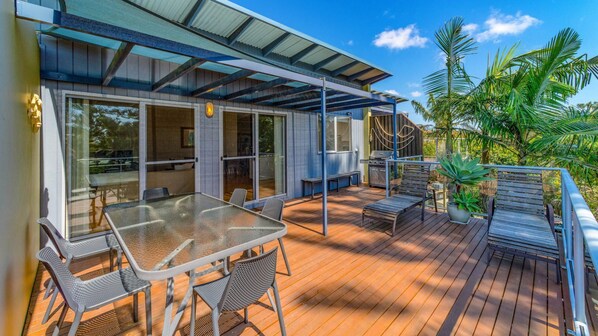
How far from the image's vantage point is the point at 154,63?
14.5 ft

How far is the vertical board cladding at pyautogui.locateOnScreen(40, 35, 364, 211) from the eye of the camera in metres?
3.57

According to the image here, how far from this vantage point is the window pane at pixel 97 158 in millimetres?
3758

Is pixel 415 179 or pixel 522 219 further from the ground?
pixel 415 179

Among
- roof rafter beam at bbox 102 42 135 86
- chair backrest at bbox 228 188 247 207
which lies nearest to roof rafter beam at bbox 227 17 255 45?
roof rafter beam at bbox 102 42 135 86

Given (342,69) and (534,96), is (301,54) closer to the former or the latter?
(342,69)

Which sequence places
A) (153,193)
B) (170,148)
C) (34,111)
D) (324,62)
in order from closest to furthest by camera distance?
(34,111)
(153,193)
(170,148)
(324,62)

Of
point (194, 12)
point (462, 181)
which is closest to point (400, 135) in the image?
point (462, 181)

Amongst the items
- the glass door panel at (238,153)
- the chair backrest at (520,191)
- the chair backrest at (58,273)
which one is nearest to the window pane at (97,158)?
the glass door panel at (238,153)

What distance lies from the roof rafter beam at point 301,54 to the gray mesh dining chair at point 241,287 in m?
5.69

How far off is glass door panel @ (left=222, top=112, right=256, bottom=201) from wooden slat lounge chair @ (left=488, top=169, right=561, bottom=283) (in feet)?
15.1

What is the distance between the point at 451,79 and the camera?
6.21 metres

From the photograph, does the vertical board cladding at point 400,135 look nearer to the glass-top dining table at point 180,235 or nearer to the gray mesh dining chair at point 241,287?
the glass-top dining table at point 180,235

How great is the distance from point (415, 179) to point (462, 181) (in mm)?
840

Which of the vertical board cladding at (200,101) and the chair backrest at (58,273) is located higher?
the vertical board cladding at (200,101)
